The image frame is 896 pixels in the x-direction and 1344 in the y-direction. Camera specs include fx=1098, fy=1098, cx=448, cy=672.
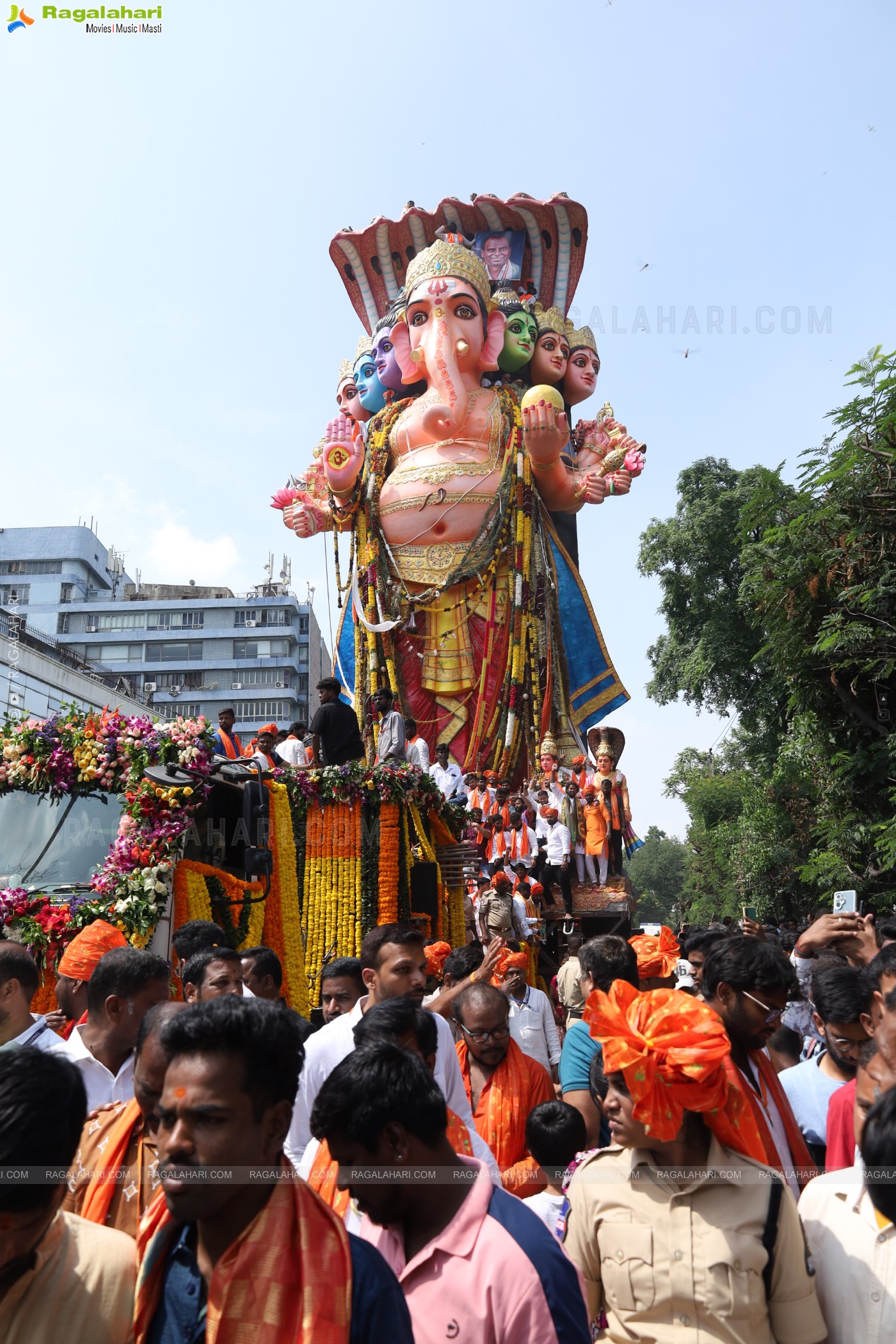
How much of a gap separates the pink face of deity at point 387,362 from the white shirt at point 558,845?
1073cm

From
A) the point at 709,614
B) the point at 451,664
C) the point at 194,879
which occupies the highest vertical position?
the point at 709,614

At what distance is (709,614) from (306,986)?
17.1 meters

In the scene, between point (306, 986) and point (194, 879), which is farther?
point (306, 986)

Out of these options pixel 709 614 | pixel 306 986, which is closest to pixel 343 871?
pixel 306 986

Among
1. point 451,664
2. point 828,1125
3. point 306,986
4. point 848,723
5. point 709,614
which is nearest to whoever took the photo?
point 828,1125

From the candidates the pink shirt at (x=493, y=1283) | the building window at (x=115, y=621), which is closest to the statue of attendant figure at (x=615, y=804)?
the pink shirt at (x=493, y=1283)

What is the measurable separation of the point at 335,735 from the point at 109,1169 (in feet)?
29.0

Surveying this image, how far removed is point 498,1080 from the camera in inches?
186

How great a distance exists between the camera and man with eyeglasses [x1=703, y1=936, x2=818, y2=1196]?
11.2 ft

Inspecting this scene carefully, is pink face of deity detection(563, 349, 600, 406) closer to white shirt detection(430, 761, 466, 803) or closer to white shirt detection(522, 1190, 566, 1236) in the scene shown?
white shirt detection(430, 761, 466, 803)

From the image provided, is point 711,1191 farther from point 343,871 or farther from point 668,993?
point 343,871

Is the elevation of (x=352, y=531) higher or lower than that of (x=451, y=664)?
higher

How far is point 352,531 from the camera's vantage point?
21250mm

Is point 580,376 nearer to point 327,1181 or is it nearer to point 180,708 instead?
point 327,1181
